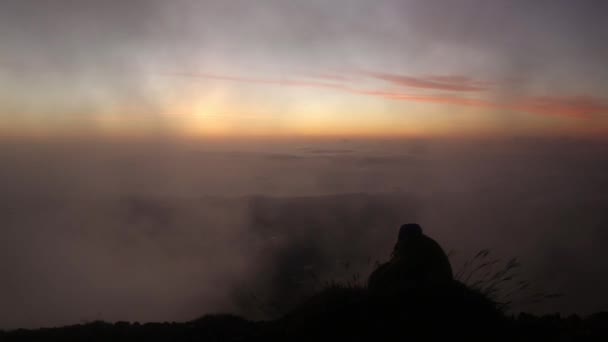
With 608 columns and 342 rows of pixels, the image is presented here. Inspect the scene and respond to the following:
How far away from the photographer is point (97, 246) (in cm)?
14138

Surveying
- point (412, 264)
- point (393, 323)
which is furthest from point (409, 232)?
point (393, 323)

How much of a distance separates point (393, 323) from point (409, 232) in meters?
4.95

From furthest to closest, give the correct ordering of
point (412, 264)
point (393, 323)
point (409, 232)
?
1. point (409, 232)
2. point (412, 264)
3. point (393, 323)

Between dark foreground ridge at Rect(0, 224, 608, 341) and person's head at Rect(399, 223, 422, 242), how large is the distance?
123 inches

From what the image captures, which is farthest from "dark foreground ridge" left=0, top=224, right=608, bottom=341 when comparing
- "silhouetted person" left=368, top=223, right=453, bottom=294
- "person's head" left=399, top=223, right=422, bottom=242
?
"person's head" left=399, top=223, right=422, bottom=242

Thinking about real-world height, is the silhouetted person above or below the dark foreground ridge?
above

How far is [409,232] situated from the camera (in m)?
10.6

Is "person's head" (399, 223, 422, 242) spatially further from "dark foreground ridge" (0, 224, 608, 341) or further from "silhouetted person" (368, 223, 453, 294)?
"dark foreground ridge" (0, 224, 608, 341)

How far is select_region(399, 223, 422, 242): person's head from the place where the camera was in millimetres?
10477

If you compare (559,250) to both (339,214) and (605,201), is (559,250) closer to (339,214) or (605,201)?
(339,214)

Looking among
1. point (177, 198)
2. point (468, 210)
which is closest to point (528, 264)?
point (468, 210)

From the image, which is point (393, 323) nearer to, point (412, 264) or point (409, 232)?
point (412, 264)

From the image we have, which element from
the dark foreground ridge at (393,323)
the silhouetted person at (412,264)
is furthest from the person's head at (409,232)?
the dark foreground ridge at (393,323)

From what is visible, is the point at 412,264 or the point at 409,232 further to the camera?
the point at 409,232
